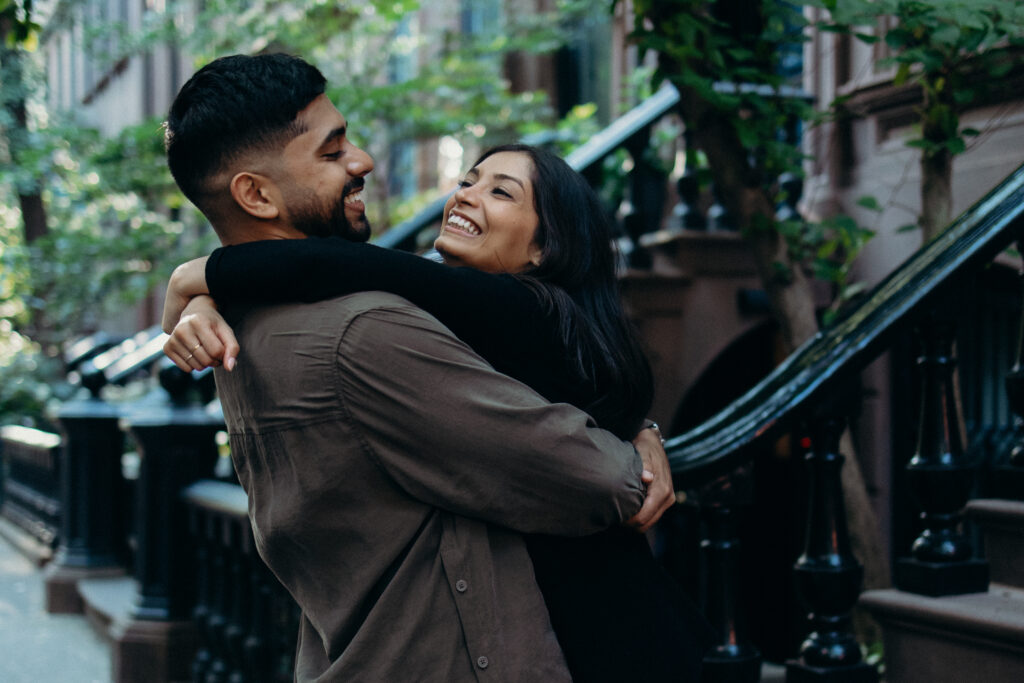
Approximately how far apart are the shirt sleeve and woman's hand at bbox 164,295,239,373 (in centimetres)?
20

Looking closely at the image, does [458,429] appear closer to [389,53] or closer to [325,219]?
[325,219]

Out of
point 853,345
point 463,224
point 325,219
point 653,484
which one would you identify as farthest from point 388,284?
point 853,345

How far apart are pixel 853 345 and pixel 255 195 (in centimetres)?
160

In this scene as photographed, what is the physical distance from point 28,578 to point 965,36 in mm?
7340

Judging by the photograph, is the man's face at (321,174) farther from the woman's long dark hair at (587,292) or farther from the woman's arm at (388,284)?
the woman's long dark hair at (587,292)

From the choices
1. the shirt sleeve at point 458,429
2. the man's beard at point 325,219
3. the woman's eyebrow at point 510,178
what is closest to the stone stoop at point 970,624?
the shirt sleeve at point 458,429

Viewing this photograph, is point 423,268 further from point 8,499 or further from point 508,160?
point 8,499

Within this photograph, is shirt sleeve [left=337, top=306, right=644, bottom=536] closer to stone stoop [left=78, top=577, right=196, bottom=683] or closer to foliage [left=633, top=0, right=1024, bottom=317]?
foliage [left=633, top=0, right=1024, bottom=317]

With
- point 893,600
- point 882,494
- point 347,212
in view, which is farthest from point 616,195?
point 347,212

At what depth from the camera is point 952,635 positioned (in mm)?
2684

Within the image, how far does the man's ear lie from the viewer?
2.02m

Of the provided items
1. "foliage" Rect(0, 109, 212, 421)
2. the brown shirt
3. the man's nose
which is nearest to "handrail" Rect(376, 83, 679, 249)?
the man's nose

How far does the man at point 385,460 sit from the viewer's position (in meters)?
1.83

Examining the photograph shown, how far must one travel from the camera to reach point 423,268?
1.95 metres
